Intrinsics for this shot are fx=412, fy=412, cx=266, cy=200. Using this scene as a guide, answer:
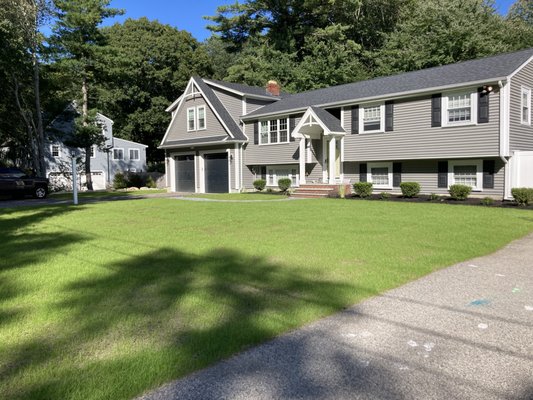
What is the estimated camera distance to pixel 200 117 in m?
27.0

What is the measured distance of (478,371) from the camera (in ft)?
10.1

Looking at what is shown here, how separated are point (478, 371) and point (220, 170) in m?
23.6

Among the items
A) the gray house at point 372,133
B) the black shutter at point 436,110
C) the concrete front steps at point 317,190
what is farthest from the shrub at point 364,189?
the black shutter at point 436,110

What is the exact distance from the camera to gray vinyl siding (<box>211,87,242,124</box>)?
1030 inches

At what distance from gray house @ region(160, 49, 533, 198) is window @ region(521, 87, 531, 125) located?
4cm

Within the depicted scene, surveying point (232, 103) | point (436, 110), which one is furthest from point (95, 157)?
point (436, 110)

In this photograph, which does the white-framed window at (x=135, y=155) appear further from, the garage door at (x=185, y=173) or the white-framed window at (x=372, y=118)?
the white-framed window at (x=372, y=118)

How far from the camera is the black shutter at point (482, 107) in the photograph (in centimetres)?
1634

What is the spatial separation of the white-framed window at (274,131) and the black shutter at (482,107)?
10211 mm

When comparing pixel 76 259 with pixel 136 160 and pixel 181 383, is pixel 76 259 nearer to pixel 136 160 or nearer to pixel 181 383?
pixel 181 383

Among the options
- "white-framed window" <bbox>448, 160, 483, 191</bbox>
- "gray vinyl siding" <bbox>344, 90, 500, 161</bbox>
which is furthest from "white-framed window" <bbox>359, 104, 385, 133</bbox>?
"white-framed window" <bbox>448, 160, 483, 191</bbox>

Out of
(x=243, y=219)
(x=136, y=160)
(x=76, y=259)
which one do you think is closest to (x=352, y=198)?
(x=243, y=219)

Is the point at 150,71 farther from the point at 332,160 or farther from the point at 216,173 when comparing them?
the point at 332,160

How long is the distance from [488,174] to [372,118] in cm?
593
